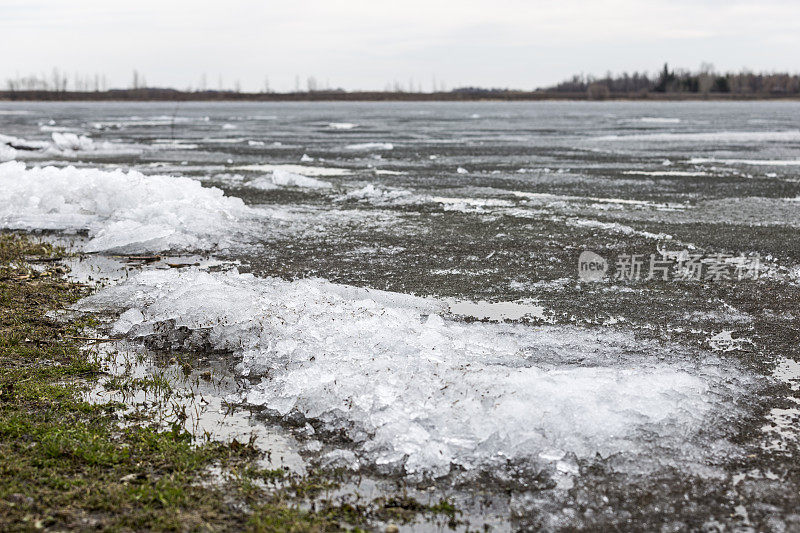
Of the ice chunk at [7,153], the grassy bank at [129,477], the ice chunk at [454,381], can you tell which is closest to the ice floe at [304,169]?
the ice chunk at [7,153]

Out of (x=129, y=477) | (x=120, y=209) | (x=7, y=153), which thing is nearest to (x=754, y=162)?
(x=120, y=209)

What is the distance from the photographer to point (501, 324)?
297 inches

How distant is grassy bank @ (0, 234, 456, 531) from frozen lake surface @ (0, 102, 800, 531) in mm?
517

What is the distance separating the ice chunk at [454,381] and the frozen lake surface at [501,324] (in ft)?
0.07

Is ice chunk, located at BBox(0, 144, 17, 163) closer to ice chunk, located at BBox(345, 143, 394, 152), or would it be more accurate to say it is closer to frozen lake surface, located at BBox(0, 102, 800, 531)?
frozen lake surface, located at BBox(0, 102, 800, 531)

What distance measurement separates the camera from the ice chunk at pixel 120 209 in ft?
37.8

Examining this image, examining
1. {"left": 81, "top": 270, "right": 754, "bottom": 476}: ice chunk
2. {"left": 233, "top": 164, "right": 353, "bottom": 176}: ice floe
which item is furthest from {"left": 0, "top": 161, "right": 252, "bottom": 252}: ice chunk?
{"left": 233, "top": 164, "right": 353, "bottom": 176}: ice floe

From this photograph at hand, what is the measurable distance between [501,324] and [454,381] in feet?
6.82

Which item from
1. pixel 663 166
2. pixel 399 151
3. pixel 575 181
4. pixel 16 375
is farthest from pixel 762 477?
pixel 399 151

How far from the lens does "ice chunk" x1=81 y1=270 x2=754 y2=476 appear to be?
4.91 m

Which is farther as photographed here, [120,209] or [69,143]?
[69,143]

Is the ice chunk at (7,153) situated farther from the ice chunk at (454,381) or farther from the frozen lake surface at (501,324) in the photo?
the ice chunk at (454,381)

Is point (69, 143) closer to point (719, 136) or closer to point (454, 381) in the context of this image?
point (454, 381)

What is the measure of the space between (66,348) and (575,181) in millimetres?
15046
